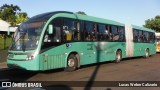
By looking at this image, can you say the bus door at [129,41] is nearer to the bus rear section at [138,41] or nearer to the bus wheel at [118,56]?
the bus rear section at [138,41]

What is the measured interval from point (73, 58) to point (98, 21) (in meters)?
3.75

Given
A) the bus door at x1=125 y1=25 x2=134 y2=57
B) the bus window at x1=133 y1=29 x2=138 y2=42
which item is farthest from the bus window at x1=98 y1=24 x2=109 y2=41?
the bus window at x1=133 y1=29 x2=138 y2=42

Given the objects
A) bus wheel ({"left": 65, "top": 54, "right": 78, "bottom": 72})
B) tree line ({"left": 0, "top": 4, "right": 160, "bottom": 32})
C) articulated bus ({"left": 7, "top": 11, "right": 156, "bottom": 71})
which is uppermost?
tree line ({"left": 0, "top": 4, "right": 160, "bottom": 32})

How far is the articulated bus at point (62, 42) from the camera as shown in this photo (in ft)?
42.6

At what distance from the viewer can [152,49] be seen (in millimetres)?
28984

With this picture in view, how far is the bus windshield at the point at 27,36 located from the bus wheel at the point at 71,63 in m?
2.43

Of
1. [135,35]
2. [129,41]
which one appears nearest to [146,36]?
[135,35]

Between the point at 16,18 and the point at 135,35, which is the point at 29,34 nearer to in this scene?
the point at 135,35

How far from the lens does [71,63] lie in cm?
1508

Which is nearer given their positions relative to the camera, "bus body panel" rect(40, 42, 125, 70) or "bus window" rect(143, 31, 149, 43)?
"bus body panel" rect(40, 42, 125, 70)

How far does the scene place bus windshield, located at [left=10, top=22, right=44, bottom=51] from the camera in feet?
42.8

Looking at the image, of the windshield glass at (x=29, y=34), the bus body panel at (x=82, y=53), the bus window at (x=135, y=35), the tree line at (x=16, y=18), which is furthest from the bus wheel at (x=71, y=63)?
the tree line at (x=16, y=18)

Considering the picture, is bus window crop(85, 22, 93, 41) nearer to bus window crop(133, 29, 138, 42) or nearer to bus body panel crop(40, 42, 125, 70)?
bus body panel crop(40, 42, 125, 70)

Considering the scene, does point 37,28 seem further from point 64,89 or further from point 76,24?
point 64,89
